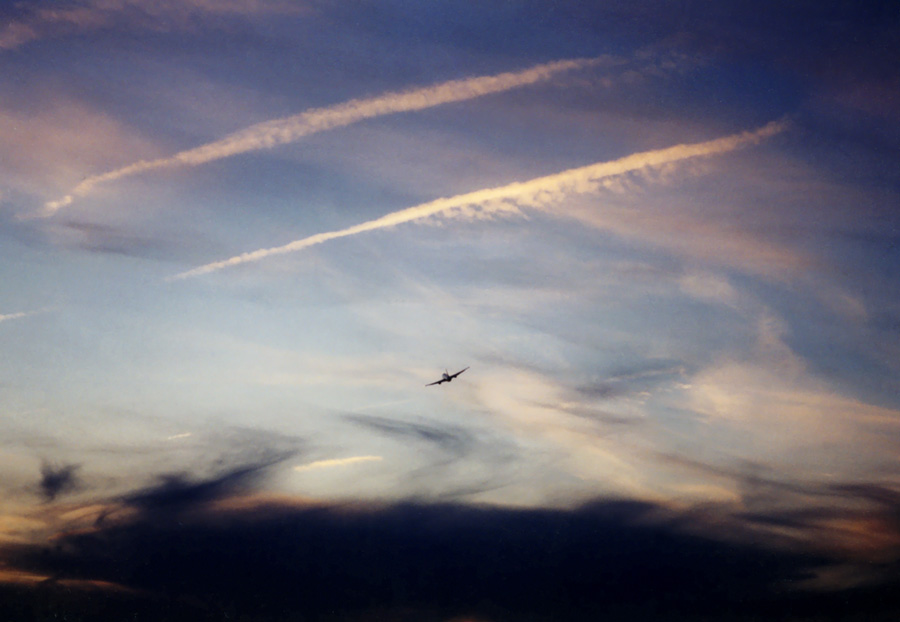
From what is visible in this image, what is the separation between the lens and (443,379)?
17712 cm
